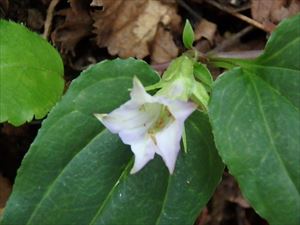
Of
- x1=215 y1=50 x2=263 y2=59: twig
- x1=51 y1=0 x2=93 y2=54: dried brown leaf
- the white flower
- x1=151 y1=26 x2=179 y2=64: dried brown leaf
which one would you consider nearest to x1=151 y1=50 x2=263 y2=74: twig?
x1=215 y1=50 x2=263 y2=59: twig

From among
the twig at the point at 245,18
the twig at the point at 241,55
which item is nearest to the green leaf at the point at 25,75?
the twig at the point at 241,55

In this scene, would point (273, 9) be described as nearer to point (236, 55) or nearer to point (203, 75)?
point (236, 55)

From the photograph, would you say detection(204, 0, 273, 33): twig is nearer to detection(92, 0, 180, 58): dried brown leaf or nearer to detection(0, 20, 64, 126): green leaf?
detection(92, 0, 180, 58): dried brown leaf

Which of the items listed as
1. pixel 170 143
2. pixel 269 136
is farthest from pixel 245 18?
pixel 170 143

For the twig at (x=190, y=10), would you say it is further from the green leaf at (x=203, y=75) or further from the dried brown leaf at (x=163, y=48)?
the green leaf at (x=203, y=75)

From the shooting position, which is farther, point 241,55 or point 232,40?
point 232,40

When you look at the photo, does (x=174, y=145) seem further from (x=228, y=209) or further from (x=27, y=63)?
(x=228, y=209)
